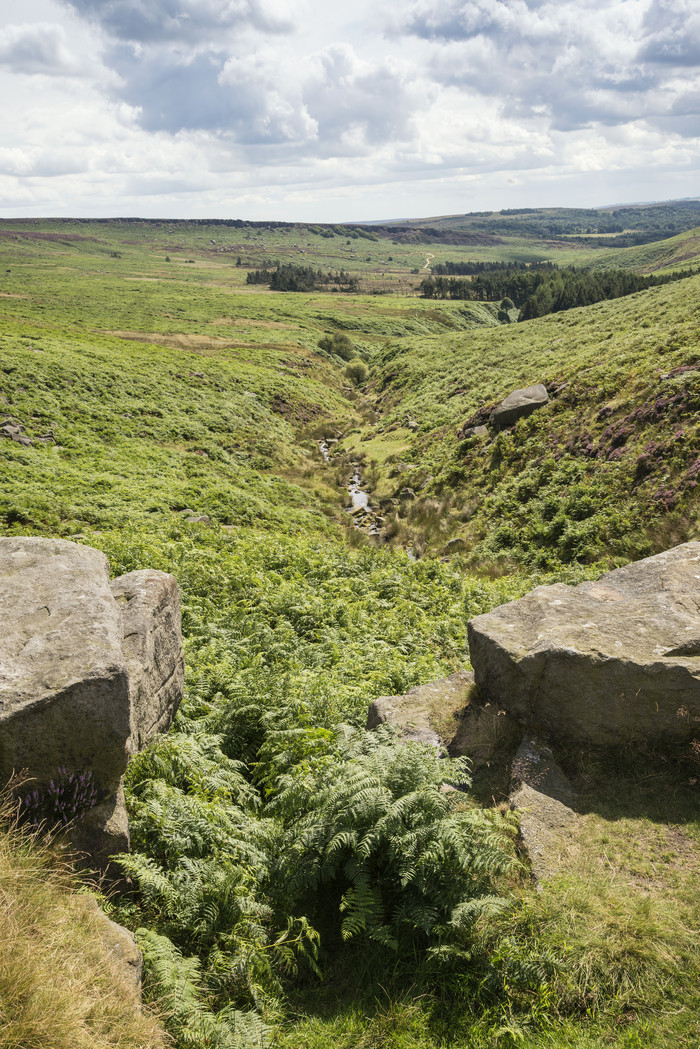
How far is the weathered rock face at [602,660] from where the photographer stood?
24.5 feet

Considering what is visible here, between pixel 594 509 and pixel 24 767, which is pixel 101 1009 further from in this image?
pixel 594 509

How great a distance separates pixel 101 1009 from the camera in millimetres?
4109

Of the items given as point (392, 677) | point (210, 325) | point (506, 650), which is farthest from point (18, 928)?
point (210, 325)

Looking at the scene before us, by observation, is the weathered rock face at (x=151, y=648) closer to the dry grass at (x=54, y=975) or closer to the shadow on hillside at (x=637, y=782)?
the dry grass at (x=54, y=975)

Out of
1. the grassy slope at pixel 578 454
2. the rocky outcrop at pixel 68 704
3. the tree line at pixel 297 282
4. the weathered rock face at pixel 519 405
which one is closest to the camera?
the rocky outcrop at pixel 68 704

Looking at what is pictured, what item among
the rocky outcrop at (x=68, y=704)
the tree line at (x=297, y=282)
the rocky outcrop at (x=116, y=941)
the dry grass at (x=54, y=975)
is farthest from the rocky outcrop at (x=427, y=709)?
the tree line at (x=297, y=282)

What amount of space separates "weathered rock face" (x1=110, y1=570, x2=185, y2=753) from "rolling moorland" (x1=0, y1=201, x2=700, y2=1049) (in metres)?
0.49

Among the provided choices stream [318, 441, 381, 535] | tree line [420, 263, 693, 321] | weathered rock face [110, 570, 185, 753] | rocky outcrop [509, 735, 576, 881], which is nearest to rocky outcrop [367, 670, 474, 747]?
rocky outcrop [509, 735, 576, 881]

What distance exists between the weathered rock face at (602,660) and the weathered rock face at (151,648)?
4.96 m

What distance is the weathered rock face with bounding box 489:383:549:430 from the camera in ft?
98.3

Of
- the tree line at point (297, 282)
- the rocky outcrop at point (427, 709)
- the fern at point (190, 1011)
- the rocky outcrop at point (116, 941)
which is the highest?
the tree line at point (297, 282)

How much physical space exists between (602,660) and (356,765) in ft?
12.0

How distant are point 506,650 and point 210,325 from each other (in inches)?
3412

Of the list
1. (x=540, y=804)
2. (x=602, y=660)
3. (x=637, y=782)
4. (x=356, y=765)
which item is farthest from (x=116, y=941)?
(x=602, y=660)
